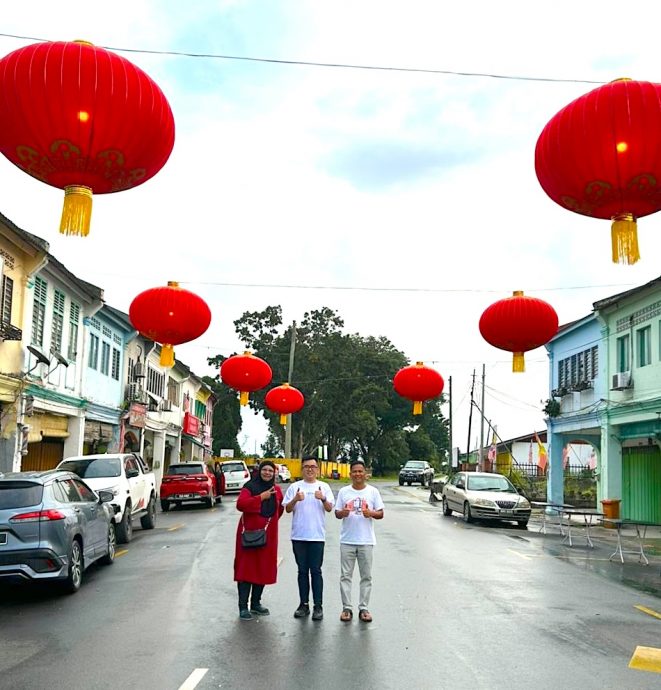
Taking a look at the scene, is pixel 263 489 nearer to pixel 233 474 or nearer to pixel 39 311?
pixel 39 311

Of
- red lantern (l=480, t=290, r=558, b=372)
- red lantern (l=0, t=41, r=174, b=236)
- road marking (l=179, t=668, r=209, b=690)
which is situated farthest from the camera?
red lantern (l=480, t=290, r=558, b=372)

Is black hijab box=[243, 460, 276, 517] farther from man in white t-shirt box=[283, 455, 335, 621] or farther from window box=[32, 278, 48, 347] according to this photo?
window box=[32, 278, 48, 347]

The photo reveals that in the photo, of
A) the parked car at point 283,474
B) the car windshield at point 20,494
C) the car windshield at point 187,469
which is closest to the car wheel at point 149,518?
the car windshield at point 187,469

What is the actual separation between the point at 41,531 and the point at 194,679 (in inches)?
169

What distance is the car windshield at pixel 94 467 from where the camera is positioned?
1778 centimetres

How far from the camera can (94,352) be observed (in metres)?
28.7

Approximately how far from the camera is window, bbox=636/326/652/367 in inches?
955

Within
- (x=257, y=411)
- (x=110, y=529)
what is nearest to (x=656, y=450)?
(x=110, y=529)

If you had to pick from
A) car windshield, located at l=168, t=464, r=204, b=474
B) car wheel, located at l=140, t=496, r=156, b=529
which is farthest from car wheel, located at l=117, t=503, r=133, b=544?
car windshield, located at l=168, t=464, r=204, b=474

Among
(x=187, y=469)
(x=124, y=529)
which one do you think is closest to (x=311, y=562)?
(x=124, y=529)

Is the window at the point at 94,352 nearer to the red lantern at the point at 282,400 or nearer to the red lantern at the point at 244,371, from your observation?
the red lantern at the point at 282,400

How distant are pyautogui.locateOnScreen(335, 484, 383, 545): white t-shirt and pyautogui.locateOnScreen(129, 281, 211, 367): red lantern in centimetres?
598

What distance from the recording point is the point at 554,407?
1258 inches

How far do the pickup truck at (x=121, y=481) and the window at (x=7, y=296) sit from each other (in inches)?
164
